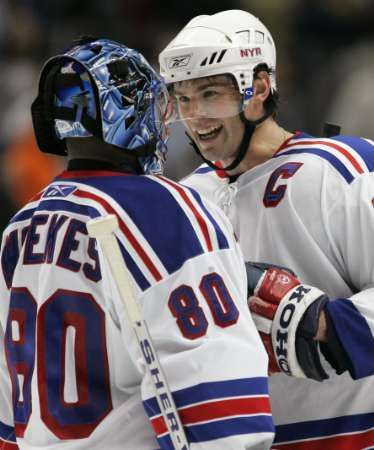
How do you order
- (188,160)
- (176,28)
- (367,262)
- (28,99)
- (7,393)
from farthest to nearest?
(176,28) < (28,99) < (188,160) < (367,262) < (7,393)

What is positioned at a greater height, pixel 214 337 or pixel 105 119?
pixel 105 119

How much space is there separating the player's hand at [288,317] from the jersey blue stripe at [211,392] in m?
0.53

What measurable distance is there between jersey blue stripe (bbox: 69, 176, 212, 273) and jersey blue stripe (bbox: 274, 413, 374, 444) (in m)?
1.00

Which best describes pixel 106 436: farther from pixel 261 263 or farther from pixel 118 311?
pixel 261 263

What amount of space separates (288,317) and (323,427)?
1.52 feet

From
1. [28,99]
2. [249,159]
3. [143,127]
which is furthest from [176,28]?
[143,127]

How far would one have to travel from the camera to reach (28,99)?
714 centimetres

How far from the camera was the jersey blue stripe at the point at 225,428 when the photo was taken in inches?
100

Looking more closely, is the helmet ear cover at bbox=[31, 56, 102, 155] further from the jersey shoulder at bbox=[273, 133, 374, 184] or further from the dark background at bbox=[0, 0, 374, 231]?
the dark background at bbox=[0, 0, 374, 231]

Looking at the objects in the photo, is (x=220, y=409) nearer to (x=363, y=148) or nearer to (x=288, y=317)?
(x=288, y=317)

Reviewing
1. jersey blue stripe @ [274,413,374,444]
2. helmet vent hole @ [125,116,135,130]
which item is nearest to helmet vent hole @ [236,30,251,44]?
helmet vent hole @ [125,116,135,130]

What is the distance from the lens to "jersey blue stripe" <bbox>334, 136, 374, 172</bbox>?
3.34 metres

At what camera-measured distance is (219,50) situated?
3.43 meters

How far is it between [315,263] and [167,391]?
907 millimetres
